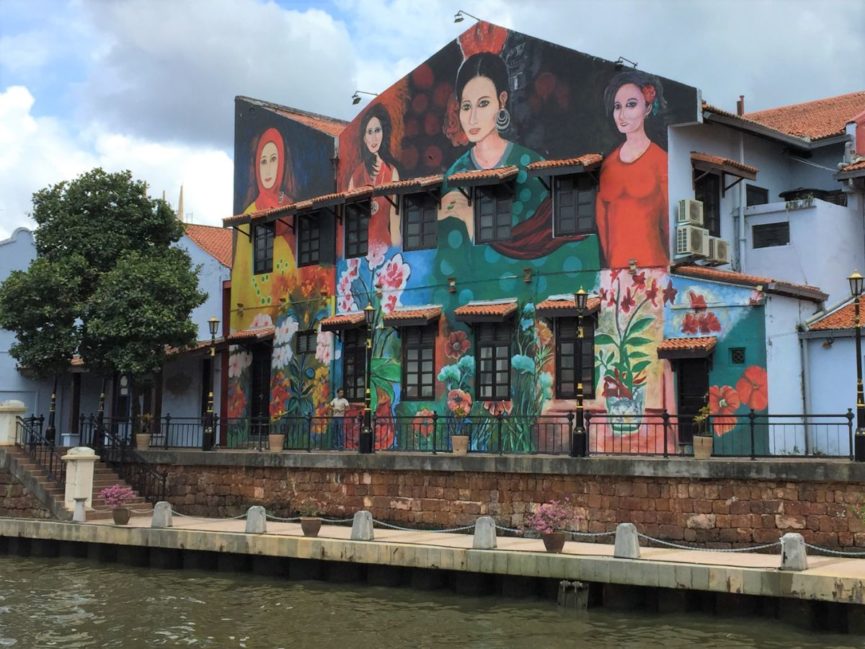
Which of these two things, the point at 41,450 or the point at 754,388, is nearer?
the point at 754,388

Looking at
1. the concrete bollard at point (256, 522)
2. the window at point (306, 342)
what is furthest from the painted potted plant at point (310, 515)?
the window at point (306, 342)

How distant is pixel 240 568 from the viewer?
23719 millimetres

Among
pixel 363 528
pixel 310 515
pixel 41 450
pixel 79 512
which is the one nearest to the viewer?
pixel 363 528

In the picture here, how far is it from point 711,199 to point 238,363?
1488 centimetres

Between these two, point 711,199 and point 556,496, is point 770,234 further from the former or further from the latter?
point 556,496

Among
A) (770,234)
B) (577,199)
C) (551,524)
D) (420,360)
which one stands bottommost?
(551,524)

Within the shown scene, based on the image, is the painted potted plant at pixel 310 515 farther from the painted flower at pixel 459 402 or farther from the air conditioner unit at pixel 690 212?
the air conditioner unit at pixel 690 212

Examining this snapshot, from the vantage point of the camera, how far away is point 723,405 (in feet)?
79.6

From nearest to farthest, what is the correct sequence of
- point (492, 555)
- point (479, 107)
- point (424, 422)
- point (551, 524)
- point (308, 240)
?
point (492, 555) < point (551, 524) < point (424, 422) < point (479, 107) < point (308, 240)

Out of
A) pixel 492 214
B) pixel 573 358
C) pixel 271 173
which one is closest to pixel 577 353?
pixel 573 358

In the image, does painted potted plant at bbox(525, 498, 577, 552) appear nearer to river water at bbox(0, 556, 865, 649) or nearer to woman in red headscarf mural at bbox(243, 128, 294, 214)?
river water at bbox(0, 556, 865, 649)

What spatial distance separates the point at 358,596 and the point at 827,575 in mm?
8355

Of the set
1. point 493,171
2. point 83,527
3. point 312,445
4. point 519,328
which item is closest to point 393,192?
point 493,171

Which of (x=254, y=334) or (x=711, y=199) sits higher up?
(x=711, y=199)
